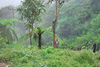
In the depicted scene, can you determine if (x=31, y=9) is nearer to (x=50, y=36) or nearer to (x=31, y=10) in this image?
(x=31, y=10)

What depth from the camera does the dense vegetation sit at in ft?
14.5

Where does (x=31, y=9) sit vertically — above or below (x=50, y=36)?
above

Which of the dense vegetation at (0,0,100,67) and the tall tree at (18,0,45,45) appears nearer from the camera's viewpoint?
the dense vegetation at (0,0,100,67)

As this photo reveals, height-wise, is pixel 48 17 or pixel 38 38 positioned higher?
pixel 48 17

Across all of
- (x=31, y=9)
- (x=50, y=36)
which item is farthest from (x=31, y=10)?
(x=50, y=36)

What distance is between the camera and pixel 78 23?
52.5 feet

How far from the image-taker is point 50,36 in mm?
17531

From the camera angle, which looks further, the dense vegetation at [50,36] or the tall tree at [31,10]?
the tall tree at [31,10]

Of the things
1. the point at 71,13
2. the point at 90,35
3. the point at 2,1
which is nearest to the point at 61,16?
the point at 71,13

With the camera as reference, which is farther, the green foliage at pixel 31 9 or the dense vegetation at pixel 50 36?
the green foliage at pixel 31 9

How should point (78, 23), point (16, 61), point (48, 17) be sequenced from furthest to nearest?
point (48, 17)
point (78, 23)
point (16, 61)

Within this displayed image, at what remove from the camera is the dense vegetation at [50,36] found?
4418 millimetres

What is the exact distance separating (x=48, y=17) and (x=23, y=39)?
1447 centimetres

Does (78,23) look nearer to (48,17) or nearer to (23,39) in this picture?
(48,17)
